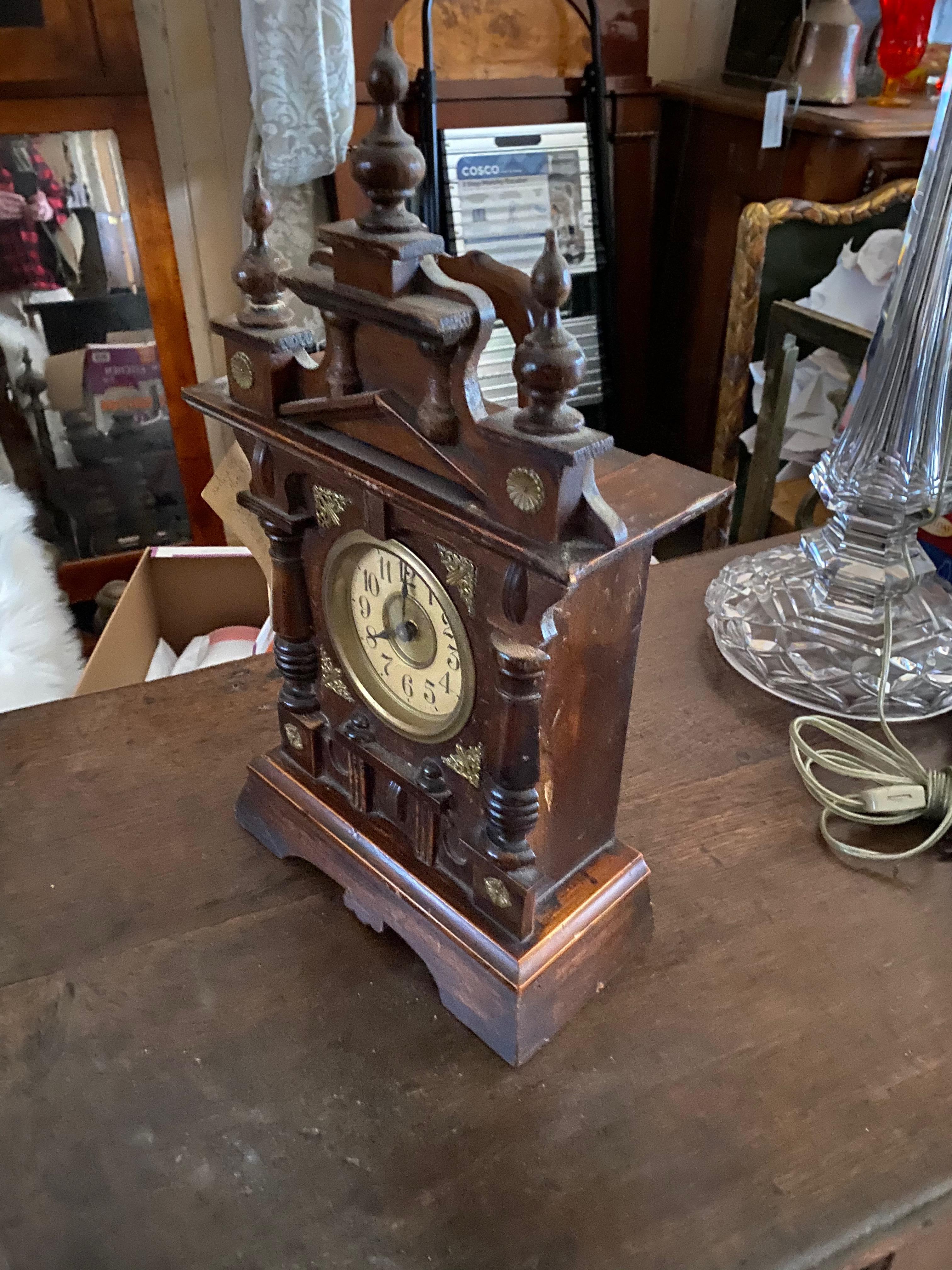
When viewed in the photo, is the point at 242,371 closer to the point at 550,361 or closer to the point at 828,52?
the point at 550,361

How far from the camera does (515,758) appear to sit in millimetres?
526

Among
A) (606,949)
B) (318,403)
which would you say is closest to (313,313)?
(318,403)

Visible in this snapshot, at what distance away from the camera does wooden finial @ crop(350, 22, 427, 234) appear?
45cm

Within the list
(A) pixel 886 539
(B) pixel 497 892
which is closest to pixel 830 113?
(A) pixel 886 539

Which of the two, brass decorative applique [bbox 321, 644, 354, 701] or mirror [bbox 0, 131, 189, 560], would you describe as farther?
mirror [bbox 0, 131, 189, 560]

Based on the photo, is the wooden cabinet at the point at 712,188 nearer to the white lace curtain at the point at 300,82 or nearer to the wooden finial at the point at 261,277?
the white lace curtain at the point at 300,82

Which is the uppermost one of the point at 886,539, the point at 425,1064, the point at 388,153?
the point at 388,153

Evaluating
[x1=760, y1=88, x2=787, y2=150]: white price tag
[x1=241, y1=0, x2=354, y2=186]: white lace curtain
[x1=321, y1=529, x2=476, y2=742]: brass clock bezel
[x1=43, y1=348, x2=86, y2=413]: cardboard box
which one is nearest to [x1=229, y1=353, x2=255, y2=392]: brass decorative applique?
[x1=321, y1=529, x2=476, y2=742]: brass clock bezel

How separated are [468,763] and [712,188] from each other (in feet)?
5.57

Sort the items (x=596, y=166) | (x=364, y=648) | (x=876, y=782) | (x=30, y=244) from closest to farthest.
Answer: (x=364, y=648), (x=876, y=782), (x=30, y=244), (x=596, y=166)

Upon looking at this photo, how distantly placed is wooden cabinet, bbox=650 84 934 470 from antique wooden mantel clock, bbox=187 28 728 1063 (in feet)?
4.53

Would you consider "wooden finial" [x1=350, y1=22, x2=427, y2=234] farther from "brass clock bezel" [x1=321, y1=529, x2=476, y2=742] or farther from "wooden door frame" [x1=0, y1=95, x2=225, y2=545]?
"wooden door frame" [x1=0, y1=95, x2=225, y2=545]

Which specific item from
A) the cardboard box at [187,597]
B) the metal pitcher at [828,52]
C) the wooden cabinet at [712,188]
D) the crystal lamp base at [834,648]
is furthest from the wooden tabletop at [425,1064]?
the metal pitcher at [828,52]

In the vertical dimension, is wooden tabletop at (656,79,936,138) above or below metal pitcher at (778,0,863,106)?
below
